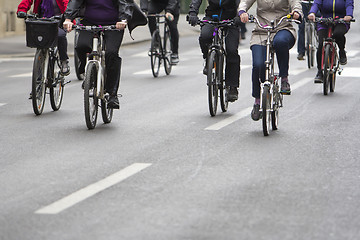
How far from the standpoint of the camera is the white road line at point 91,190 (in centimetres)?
635

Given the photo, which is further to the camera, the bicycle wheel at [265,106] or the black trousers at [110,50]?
the black trousers at [110,50]

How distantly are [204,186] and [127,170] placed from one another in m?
0.89

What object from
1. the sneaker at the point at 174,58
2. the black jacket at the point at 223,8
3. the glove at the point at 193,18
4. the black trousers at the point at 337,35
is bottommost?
the sneaker at the point at 174,58

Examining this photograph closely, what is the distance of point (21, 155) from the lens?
8.62 meters

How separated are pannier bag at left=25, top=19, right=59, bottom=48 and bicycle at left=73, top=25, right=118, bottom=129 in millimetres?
875

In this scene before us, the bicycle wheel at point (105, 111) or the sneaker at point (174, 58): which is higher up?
the bicycle wheel at point (105, 111)

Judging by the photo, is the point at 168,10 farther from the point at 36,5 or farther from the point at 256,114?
the point at 256,114

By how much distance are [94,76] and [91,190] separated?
312 cm

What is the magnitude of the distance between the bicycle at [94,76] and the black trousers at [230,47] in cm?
137

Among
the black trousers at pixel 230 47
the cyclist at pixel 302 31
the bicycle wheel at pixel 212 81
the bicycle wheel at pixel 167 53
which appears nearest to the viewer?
the bicycle wheel at pixel 212 81

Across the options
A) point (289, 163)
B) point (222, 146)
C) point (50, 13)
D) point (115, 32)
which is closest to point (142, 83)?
point (50, 13)

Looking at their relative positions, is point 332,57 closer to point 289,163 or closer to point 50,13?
point 50,13

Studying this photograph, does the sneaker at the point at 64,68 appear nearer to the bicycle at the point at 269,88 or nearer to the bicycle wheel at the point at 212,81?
the bicycle wheel at the point at 212,81

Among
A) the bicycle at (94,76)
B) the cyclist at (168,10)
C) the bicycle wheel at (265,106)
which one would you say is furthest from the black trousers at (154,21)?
the bicycle wheel at (265,106)
